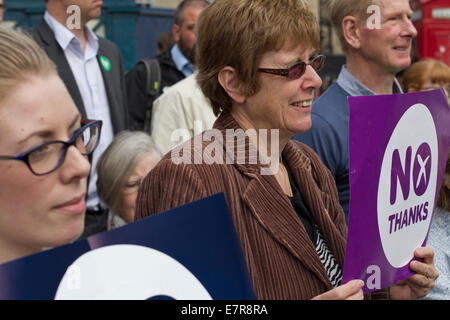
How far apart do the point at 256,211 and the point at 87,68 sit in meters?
2.18

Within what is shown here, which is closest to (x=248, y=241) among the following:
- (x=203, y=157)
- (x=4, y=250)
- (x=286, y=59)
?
(x=203, y=157)

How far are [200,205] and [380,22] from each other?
209 cm

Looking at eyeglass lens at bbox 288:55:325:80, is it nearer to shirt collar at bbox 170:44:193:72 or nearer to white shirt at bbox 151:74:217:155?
white shirt at bbox 151:74:217:155

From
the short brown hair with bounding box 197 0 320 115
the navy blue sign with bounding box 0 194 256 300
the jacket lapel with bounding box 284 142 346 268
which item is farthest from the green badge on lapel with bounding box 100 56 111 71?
the navy blue sign with bounding box 0 194 256 300

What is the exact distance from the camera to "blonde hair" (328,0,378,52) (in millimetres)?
3223

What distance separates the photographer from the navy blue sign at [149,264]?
4.14 feet

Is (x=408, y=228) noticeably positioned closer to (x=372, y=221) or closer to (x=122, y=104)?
(x=372, y=221)

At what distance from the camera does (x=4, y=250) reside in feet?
4.64

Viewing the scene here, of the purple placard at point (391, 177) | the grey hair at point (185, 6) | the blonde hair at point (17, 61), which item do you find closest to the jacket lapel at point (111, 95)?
the grey hair at point (185, 6)

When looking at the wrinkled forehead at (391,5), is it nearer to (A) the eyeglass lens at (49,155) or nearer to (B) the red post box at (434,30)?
(A) the eyeglass lens at (49,155)

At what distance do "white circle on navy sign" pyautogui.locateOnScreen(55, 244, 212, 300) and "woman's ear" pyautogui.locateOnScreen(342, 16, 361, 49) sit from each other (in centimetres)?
217

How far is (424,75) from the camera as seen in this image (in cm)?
445

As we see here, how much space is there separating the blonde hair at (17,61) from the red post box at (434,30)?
7715 millimetres
